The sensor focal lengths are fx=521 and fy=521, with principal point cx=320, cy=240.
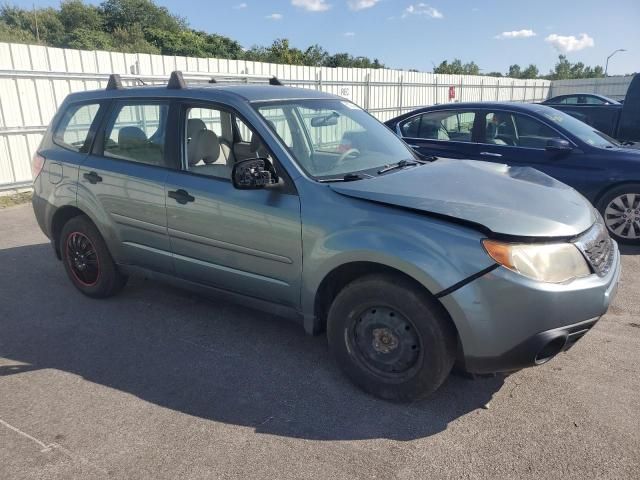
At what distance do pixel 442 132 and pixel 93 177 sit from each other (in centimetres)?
473

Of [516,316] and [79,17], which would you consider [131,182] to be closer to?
[516,316]

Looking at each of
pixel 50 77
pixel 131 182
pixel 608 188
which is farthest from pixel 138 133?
pixel 50 77

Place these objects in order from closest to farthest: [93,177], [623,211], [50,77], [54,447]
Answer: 1. [54,447]
2. [93,177]
3. [623,211]
4. [50,77]

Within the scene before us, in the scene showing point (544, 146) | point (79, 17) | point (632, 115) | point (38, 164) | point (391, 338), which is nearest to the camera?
point (391, 338)

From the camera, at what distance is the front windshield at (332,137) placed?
355cm

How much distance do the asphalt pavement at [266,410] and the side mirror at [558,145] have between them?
8.35ft

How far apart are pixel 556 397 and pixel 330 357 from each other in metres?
1.45

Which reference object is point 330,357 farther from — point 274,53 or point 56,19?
point 56,19

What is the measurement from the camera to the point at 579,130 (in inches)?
260

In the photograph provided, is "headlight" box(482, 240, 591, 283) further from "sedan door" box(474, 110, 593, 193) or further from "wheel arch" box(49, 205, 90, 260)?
"sedan door" box(474, 110, 593, 193)

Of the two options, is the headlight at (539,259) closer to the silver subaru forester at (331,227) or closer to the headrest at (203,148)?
the silver subaru forester at (331,227)

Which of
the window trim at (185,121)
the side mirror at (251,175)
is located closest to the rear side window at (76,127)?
A: the window trim at (185,121)

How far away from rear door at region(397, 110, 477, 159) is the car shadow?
3.96 meters

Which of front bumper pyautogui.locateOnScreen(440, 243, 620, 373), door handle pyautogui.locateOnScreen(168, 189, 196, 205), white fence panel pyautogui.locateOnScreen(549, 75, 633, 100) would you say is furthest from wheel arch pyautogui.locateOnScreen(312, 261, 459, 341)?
white fence panel pyautogui.locateOnScreen(549, 75, 633, 100)
